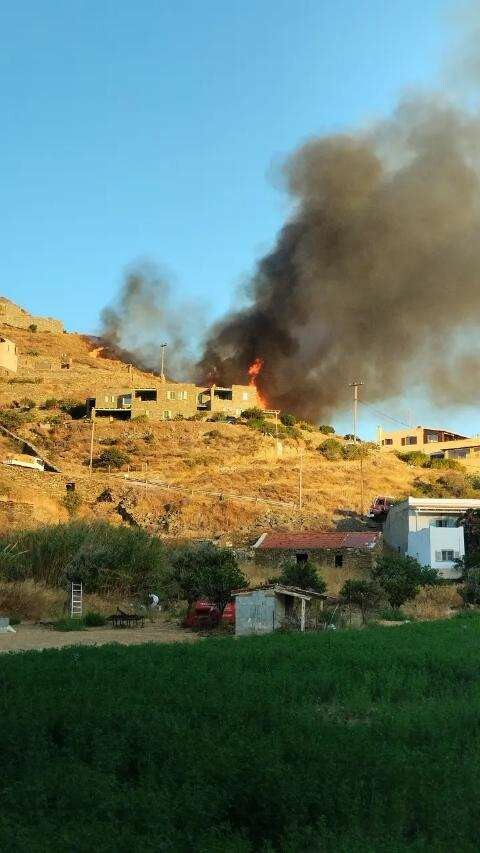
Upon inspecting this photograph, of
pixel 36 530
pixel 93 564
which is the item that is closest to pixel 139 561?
pixel 93 564

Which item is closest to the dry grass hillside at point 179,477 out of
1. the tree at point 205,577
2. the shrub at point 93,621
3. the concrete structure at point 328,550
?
the concrete structure at point 328,550

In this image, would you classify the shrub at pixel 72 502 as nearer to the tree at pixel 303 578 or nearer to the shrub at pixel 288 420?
the tree at pixel 303 578

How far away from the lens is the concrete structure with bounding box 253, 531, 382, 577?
39.8 m

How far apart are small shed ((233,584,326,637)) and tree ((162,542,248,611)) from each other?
8.69 feet

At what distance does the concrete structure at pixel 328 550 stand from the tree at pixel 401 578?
160cm

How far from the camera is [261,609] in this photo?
2500 centimetres

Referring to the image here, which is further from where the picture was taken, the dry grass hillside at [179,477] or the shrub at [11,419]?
the shrub at [11,419]

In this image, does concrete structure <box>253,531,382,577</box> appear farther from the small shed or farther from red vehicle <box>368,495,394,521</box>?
the small shed

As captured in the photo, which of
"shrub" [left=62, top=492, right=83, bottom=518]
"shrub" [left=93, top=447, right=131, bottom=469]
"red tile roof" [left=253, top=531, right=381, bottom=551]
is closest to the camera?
"red tile roof" [left=253, top=531, right=381, bottom=551]

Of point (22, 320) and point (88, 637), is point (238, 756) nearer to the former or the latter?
point (88, 637)

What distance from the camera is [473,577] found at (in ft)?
116

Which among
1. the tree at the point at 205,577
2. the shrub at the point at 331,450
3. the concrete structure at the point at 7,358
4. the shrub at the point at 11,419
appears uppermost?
the concrete structure at the point at 7,358

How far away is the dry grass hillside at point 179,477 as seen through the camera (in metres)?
49.5

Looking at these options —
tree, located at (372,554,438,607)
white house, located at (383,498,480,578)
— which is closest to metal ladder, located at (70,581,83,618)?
tree, located at (372,554,438,607)
